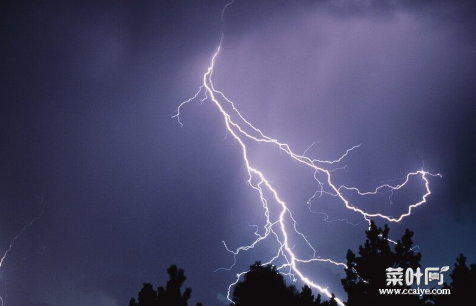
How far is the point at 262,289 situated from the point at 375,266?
2.60 m

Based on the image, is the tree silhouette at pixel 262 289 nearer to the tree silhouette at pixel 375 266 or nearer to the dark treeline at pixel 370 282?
the dark treeline at pixel 370 282

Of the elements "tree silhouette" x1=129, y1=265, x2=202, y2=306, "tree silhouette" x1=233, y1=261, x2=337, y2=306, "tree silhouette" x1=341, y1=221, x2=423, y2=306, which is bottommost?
"tree silhouette" x1=129, y1=265, x2=202, y2=306

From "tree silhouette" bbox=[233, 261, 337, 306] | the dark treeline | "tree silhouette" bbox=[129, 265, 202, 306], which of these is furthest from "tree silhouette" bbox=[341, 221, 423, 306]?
"tree silhouette" bbox=[129, 265, 202, 306]

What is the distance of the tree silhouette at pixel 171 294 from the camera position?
3.50 meters

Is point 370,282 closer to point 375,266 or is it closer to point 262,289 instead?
point 375,266

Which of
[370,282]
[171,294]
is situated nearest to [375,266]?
[370,282]

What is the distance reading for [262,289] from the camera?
5.16m

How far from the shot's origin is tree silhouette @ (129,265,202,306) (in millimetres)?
3496

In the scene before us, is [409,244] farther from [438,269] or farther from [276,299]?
[276,299]

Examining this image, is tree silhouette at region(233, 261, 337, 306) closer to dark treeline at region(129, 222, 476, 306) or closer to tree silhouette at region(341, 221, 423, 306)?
dark treeline at region(129, 222, 476, 306)

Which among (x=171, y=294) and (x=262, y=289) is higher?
(x=262, y=289)

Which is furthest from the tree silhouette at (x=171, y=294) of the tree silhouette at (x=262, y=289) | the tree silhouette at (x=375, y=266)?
the tree silhouette at (x=375, y=266)

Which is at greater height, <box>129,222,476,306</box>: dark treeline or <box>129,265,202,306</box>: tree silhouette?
<box>129,222,476,306</box>: dark treeline

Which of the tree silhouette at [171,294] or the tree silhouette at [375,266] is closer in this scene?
the tree silhouette at [171,294]
